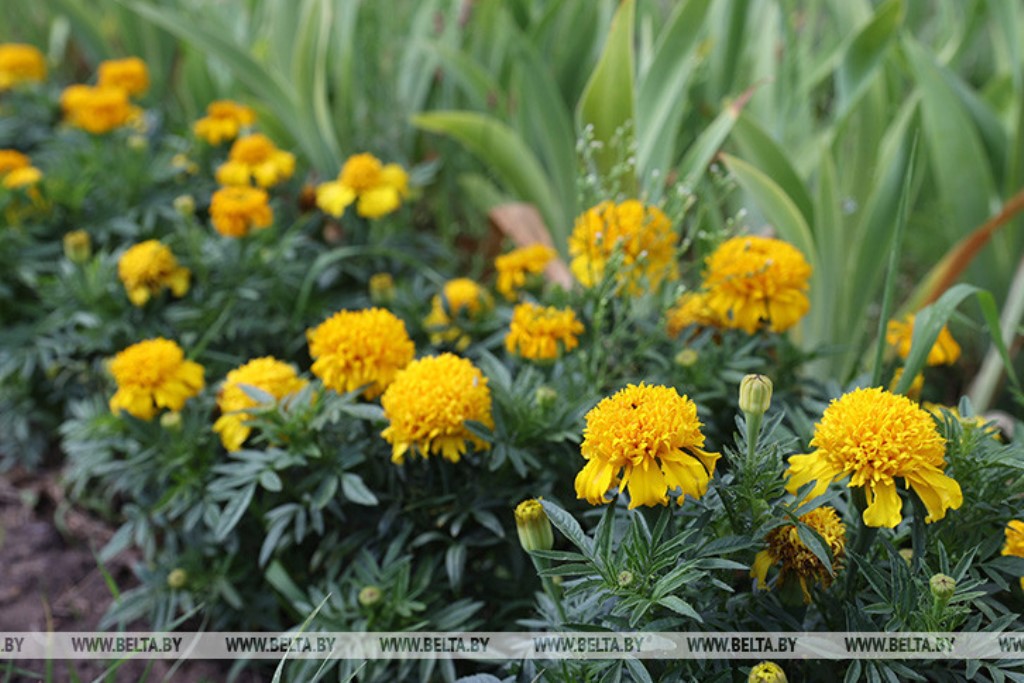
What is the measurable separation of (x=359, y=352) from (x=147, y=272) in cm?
55

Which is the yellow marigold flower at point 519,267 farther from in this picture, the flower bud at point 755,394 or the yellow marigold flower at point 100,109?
the yellow marigold flower at point 100,109

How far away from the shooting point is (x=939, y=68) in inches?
64.1

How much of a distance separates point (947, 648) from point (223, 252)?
4.06 feet

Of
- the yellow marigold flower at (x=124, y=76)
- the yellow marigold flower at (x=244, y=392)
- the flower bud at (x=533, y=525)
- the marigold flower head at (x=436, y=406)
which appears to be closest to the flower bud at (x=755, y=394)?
the flower bud at (x=533, y=525)

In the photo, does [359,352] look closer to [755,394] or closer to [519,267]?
[519,267]

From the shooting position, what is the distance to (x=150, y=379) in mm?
1264

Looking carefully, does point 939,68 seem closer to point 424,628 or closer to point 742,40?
point 742,40

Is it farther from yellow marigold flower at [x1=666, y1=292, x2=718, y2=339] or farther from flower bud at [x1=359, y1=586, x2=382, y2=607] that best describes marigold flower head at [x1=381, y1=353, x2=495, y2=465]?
yellow marigold flower at [x1=666, y1=292, x2=718, y2=339]

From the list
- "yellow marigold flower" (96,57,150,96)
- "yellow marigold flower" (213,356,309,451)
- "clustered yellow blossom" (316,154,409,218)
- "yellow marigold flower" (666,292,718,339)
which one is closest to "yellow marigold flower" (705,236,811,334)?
"yellow marigold flower" (666,292,718,339)

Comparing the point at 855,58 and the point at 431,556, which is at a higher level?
the point at 855,58

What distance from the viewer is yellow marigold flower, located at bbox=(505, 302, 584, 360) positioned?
123 centimetres

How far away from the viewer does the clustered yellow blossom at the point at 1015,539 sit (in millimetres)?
932

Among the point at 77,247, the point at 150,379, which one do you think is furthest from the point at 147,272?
the point at 150,379

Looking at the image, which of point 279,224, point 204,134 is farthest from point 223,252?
point 204,134
